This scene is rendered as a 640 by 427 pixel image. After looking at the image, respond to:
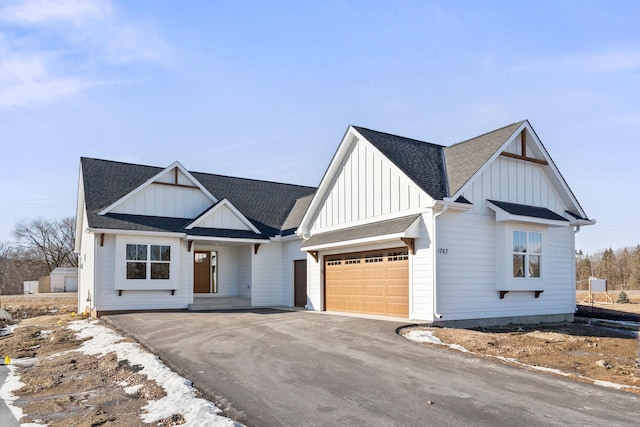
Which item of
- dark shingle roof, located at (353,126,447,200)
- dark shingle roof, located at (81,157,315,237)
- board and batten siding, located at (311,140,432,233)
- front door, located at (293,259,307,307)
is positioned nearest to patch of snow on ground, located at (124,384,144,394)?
board and batten siding, located at (311,140,432,233)

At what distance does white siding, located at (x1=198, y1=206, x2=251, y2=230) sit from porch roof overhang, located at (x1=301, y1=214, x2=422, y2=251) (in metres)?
3.67

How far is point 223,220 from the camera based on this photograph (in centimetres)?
2203

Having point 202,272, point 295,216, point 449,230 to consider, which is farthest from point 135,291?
point 449,230

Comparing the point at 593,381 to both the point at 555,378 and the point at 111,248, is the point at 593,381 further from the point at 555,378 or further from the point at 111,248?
the point at 111,248

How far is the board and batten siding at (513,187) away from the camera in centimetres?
1591

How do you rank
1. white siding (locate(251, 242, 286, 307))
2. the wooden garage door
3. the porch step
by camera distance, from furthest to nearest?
white siding (locate(251, 242, 286, 307)) → the porch step → the wooden garage door

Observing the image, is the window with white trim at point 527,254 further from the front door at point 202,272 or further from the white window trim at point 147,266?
the front door at point 202,272

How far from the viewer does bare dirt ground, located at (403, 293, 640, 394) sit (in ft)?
29.8

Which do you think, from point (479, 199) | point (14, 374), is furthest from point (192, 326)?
point (479, 199)

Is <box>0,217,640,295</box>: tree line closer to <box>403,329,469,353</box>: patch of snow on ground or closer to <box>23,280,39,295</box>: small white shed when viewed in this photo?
<box>23,280,39,295</box>: small white shed

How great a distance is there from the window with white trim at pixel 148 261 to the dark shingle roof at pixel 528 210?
12270 millimetres

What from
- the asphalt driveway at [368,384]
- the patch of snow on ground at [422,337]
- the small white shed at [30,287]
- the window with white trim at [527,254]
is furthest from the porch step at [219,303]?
the small white shed at [30,287]

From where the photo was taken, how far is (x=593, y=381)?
8.16m

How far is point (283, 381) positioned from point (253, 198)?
714 inches
